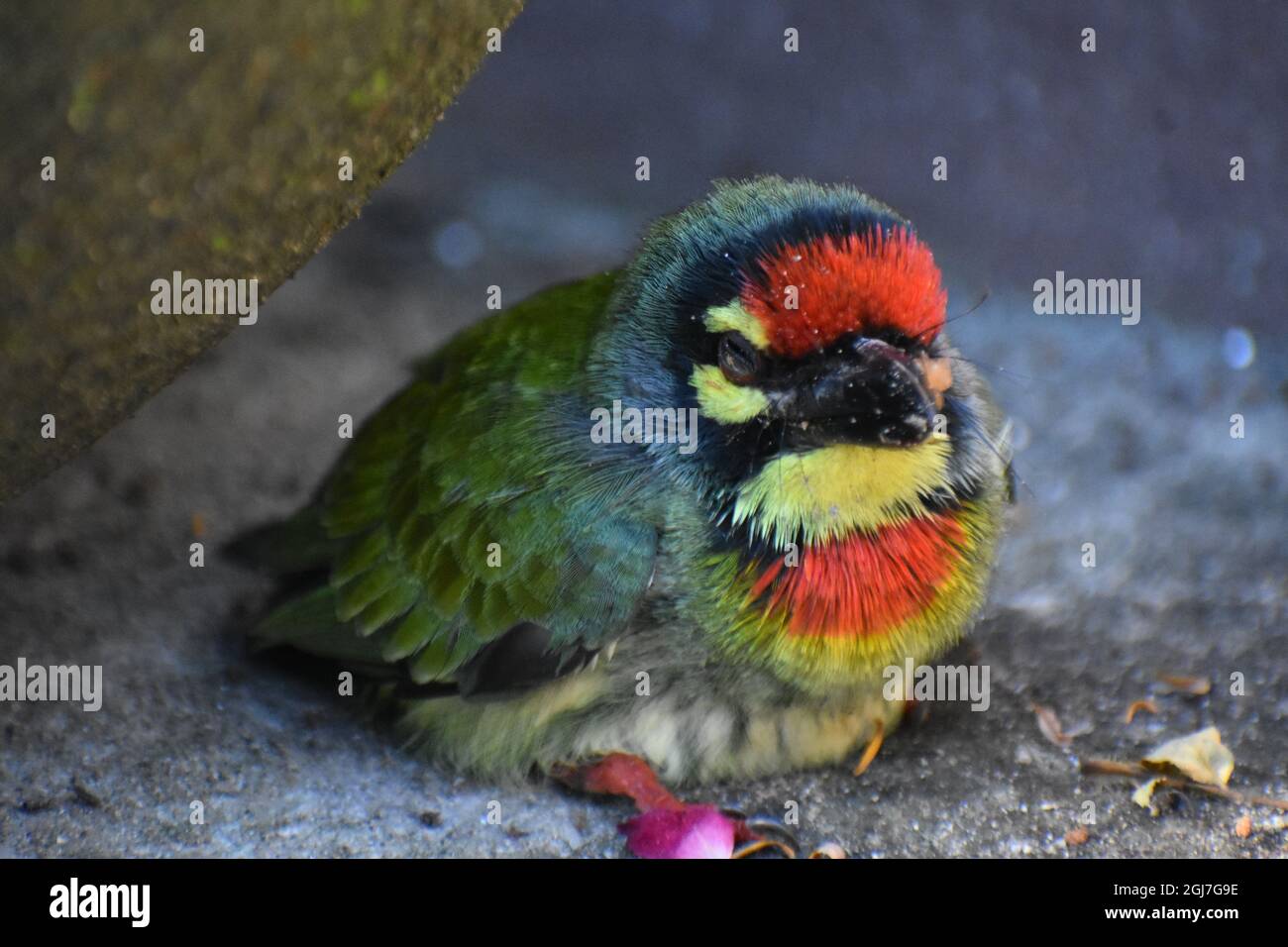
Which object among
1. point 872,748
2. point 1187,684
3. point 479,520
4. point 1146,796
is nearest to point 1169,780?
point 1146,796

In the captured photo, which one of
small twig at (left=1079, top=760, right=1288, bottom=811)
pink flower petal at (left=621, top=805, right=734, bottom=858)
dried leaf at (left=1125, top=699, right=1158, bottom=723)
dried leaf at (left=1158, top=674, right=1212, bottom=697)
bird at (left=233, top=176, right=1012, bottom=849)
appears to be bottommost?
pink flower petal at (left=621, top=805, right=734, bottom=858)

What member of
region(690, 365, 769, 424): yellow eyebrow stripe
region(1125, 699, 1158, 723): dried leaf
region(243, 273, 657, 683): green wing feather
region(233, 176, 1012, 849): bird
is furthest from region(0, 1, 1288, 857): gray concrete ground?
region(690, 365, 769, 424): yellow eyebrow stripe

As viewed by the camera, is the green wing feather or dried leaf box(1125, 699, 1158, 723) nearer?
the green wing feather

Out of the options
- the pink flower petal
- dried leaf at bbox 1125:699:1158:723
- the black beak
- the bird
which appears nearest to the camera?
the black beak

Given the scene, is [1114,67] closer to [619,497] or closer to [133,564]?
[619,497]

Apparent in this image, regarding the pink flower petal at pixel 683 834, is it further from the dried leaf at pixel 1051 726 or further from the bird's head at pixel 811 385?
the dried leaf at pixel 1051 726

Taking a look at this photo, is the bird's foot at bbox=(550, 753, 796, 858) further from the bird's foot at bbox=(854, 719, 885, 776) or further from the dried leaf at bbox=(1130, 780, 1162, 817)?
the dried leaf at bbox=(1130, 780, 1162, 817)

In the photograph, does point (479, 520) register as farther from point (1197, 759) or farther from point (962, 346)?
point (1197, 759)
